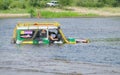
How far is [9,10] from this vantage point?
397ft

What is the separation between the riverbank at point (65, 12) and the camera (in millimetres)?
114150

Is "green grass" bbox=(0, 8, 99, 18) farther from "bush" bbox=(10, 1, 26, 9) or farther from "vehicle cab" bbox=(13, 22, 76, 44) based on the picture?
"vehicle cab" bbox=(13, 22, 76, 44)

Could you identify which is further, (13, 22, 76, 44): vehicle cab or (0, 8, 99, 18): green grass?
(0, 8, 99, 18): green grass

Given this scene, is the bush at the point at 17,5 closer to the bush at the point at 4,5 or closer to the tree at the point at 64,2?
the bush at the point at 4,5

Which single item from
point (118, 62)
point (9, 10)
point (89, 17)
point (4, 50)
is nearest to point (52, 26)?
point (4, 50)

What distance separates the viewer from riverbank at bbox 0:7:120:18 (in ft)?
375

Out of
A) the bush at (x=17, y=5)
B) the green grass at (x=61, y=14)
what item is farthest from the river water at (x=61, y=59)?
the bush at (x=17, y=5)

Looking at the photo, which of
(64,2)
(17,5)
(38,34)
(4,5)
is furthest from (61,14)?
(38,34)

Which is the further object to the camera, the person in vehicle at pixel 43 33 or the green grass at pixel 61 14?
the green grass at pixel 61 14

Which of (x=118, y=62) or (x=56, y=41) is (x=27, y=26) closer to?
(x=56, y=41)

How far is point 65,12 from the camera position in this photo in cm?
11662

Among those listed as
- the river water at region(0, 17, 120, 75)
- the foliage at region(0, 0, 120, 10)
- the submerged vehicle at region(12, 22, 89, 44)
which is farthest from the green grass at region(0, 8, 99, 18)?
the submerged vehicle at region(12, 22, 89, 44)

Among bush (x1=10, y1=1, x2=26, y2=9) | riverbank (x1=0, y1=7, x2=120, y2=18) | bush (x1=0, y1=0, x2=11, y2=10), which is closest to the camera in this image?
riverbank (x1=0, y1=7, x2=120, y2=18)

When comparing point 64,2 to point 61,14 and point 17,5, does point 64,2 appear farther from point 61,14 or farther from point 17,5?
point 61,14
